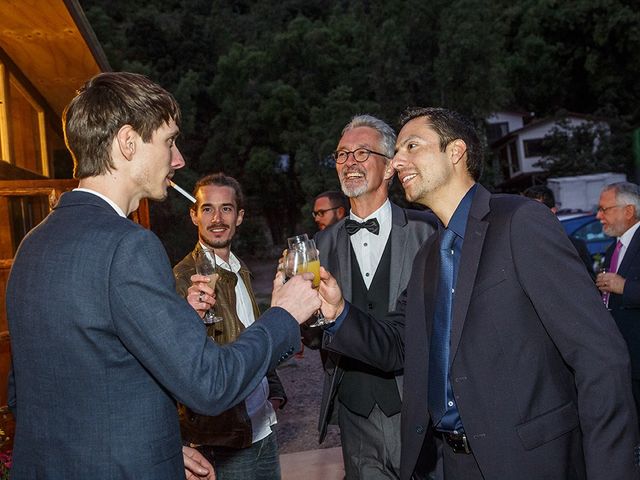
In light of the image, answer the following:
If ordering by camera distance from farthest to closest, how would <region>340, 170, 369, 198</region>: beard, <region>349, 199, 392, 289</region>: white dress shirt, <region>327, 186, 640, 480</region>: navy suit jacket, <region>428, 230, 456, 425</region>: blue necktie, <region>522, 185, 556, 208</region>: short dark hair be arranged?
<region>522, 185, 556, 208</region>: short dark hair → <region>340, 170, 369, 198</region>: beard → <region>349, 199, 392, 289</region>: white dress shirt → <region>428, 230, 456, 425</region>: blue necktie → <region>327, 186, 640, 480</region>: navy suit jacket

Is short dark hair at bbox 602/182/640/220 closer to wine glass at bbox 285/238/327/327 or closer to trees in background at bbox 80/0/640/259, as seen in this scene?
wine glass at bbox 285/238/327/327

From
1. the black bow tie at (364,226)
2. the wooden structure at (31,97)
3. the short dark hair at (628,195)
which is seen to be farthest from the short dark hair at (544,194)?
the wooden structure at (31,97)

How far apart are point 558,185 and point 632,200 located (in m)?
26.4

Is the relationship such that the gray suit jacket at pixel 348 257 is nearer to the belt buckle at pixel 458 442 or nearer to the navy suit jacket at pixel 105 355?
the belt buckle at pixel 458 442

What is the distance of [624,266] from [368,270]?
2.87 meters

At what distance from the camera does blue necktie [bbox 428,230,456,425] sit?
7.50 feet

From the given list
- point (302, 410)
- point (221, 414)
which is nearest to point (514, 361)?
point (221, 414)

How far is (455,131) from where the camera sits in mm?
2578

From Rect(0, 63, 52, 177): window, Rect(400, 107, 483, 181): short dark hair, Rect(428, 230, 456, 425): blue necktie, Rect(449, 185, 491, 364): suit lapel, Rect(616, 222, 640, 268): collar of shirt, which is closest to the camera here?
Rect(449, 185, 491, 364): suit lapel

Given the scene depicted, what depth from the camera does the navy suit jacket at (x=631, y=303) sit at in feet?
15.9

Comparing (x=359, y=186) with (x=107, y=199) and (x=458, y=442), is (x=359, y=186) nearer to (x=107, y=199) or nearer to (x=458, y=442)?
(x=458, y=442)

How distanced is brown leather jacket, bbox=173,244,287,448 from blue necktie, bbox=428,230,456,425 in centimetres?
122

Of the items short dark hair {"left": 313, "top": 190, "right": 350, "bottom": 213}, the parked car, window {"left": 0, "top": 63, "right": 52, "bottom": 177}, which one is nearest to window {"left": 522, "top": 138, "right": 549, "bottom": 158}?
the parked car

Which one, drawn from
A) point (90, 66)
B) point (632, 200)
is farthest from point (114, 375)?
point (632, 200)
